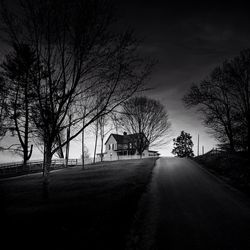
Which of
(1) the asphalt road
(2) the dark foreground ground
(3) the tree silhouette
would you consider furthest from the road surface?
(3) the tree silhouette

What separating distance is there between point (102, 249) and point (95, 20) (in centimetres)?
802

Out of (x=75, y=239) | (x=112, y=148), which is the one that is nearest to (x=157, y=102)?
(x=75, y=239)

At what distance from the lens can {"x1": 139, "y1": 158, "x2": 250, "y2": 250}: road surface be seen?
4.60 m

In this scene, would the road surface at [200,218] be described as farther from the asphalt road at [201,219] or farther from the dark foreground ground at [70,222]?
the dark foreground ground at [70,222]

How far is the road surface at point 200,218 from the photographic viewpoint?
15.1 ft

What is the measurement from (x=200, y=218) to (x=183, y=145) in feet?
201

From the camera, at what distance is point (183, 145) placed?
64.2 m

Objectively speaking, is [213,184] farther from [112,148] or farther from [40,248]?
[112,148]

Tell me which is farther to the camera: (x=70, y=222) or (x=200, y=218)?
(x=200, y=218)

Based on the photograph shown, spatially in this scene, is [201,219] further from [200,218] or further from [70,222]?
[70,222]

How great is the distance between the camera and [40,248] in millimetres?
4047

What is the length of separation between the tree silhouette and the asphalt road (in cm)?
5536

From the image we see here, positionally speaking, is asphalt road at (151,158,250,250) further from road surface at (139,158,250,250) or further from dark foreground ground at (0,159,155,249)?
dark foreground ground at (0,159,155,249)

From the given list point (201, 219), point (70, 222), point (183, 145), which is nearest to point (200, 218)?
point (201, 219)
